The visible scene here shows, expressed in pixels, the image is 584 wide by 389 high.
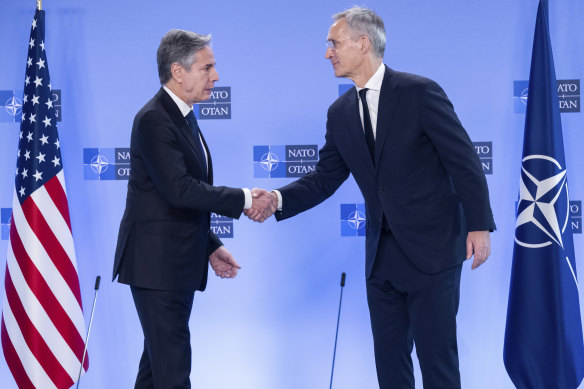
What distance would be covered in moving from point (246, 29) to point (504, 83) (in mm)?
1458

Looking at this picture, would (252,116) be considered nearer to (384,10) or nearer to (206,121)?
(206,121)

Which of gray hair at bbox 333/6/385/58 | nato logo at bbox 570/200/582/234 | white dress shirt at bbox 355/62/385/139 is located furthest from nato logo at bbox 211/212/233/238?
nato logo at bbox 570/200/582/234

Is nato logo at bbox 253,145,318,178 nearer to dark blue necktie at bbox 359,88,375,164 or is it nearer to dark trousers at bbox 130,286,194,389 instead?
dark blue necktie at bbox 359,88,375,164

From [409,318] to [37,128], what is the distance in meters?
2.14

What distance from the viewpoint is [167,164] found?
2.31 m

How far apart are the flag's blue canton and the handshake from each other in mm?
1285

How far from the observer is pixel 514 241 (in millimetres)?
3322

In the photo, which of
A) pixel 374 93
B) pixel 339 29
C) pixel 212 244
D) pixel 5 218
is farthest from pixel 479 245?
pixel 5 218

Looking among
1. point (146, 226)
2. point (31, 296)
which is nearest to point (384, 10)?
point (146, 226)

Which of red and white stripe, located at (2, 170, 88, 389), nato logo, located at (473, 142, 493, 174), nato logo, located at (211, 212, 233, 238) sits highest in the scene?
nato logo, located at (473, 142, 493, 174)

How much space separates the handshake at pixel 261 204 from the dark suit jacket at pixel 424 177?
0.50 meters

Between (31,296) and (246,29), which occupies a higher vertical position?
(246,29)

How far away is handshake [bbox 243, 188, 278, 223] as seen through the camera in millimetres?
2701

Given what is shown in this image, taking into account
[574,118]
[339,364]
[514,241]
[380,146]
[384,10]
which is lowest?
[339,364]
